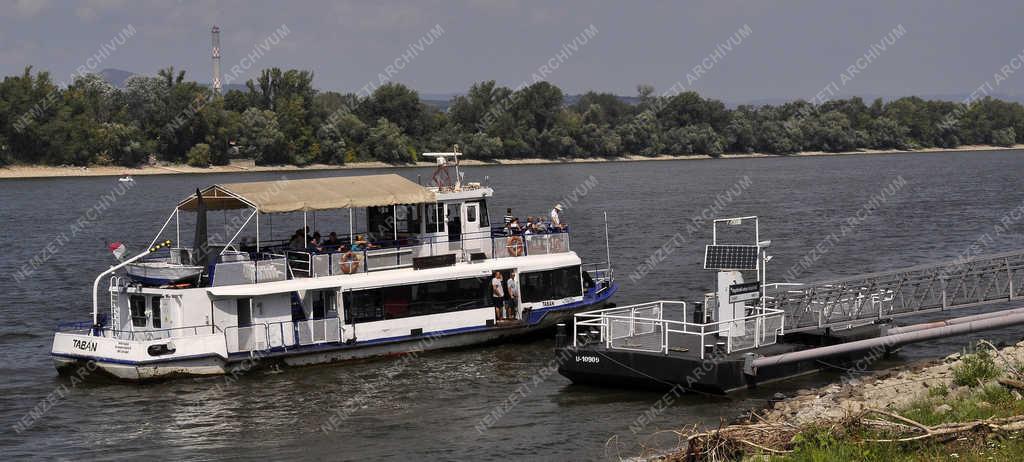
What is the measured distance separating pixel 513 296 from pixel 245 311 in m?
7.30

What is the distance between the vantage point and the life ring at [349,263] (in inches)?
1146

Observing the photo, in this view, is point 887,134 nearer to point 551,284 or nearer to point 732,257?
point 551,284

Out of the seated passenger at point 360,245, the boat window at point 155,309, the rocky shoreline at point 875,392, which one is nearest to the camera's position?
the rocky shoreline at point 875,392

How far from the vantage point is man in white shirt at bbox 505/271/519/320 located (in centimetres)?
3092

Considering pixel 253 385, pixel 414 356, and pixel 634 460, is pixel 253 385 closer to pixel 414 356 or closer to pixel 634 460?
pixel 414 356

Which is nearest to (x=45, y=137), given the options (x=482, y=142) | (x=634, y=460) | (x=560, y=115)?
(x=482, y=142)

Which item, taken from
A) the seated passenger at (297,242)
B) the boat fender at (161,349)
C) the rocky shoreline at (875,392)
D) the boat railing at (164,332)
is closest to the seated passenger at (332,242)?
the seated passenger at (297,242)

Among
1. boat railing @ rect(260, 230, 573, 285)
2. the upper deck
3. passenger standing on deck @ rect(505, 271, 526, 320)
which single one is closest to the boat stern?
the upper deck

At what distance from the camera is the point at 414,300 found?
29.8m

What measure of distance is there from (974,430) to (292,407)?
1495 centimetres

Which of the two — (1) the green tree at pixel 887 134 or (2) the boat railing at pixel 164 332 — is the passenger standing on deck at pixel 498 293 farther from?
(1) the green tree at pixel 887 134

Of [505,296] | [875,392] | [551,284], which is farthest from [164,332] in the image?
[875,392]

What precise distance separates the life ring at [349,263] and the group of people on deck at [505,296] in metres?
3.82

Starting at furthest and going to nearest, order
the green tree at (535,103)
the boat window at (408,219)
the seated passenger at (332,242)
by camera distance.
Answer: the green tree at (535,103) < the boat window at (408,219) < the seated passenger at (332,242)
